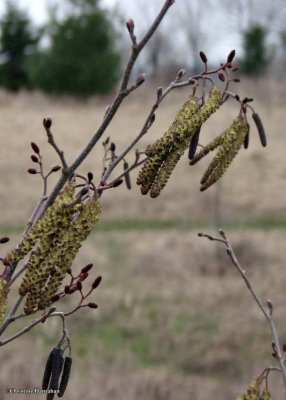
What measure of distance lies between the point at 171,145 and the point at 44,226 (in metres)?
0.34

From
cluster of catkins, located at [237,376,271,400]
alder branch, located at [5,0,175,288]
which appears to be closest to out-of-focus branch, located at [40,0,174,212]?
alder branch, located at [5,0,175,288]

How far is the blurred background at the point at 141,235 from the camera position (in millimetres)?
7215

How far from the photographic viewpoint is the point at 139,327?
8430mm

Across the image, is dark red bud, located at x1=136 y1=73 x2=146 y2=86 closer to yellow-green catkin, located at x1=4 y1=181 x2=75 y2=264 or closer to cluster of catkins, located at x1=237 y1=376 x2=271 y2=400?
yellow-green catkin, located at x1=4 y1=181 x2=75 y2=264

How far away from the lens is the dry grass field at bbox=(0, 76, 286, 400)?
6.89 metres

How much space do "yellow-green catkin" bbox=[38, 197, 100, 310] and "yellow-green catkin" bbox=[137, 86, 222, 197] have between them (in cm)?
22

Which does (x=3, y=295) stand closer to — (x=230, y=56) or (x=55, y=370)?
(x=55, y=370)

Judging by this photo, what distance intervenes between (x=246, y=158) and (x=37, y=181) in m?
4.45

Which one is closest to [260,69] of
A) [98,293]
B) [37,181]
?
[37,181]

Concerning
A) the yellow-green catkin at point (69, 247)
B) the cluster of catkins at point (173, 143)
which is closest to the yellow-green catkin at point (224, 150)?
the cluster of catkins at point (173, 143)

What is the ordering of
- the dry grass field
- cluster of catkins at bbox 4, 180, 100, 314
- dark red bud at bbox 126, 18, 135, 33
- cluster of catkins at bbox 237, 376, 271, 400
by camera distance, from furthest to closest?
the dry grass field → cluster of catkins at bbox 237, 376, 271, 400 → dark red bud at bbox 126, 18, 135, 33 → cluster of catkins at bbox 4, 180, 100, 314

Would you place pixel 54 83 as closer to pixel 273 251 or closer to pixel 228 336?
pixel 273 251

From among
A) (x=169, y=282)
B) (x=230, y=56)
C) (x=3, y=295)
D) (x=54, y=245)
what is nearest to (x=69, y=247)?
(x=54, y=245)

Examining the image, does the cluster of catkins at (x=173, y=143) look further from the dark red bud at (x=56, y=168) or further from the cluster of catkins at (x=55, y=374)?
the cluster of catkins at (x=55, y=374)
